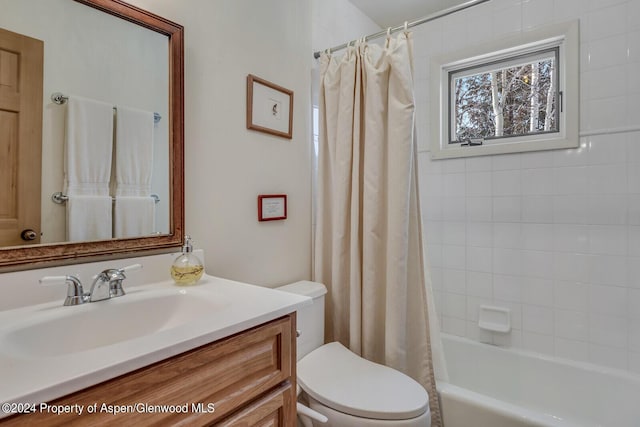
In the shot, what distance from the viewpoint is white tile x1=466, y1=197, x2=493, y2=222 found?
1.99m

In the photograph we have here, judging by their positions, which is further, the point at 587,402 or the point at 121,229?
the point at 587,402

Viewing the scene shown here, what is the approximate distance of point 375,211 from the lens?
1.50 meters

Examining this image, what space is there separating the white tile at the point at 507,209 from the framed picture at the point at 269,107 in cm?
129

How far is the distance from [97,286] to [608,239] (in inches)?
86.6

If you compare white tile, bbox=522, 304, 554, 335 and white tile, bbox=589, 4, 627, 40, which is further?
white tile, bbox=522, 304, 554, 335

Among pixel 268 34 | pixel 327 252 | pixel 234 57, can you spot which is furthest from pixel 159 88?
pixel 327 252

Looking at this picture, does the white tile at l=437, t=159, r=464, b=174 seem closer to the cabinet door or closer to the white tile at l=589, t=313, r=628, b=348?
the white tile at l=589, t=313, r=628, b=348

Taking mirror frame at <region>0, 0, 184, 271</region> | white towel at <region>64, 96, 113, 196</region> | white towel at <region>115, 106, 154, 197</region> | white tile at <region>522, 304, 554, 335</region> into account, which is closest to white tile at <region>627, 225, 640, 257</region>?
white tile at <region>522, 304, 554, 335</region>

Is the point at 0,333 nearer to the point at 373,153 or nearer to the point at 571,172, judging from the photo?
the point at 373,153

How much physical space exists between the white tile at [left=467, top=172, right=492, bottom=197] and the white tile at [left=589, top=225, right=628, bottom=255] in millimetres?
535

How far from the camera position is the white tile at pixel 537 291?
71.8 inches

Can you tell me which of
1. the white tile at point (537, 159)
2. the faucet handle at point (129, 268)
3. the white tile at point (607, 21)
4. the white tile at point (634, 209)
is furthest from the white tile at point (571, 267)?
the faucet handle at point (129, 268)

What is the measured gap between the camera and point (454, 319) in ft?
6.95

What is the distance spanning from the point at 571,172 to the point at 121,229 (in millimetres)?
2101
